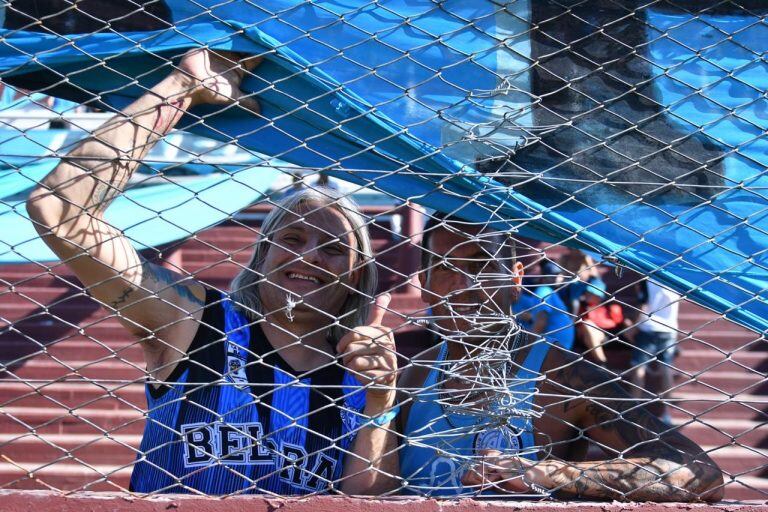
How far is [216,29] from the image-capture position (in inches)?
86.7

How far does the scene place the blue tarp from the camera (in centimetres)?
219

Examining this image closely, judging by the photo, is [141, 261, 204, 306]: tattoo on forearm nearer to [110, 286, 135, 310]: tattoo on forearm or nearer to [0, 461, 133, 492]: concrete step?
[110, 286, 135, 310]: tattoo on forearm

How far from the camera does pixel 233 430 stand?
2.21 meters

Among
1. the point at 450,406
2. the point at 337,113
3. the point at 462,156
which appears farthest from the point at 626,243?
the point at 337,113

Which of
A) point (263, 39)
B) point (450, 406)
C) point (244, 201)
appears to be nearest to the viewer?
point (450, 406)

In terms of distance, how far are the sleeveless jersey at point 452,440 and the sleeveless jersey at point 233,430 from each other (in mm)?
173

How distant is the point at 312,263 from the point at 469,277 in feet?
1.67

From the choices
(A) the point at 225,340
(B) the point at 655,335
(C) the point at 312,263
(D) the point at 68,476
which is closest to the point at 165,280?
(A) the point at 225,340

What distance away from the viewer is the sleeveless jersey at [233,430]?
2207mm

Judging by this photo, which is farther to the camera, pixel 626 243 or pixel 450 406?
pixel 626 243

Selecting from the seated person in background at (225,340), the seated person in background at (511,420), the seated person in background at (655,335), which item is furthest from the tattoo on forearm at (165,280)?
the seated person in background at (655,335)

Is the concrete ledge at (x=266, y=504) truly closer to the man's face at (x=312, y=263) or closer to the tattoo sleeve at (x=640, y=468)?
the tattoo sleeve at (x=640, y=468)

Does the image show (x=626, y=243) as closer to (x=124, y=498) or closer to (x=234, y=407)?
(x=234, y=407)

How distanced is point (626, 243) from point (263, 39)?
3.47 feet
